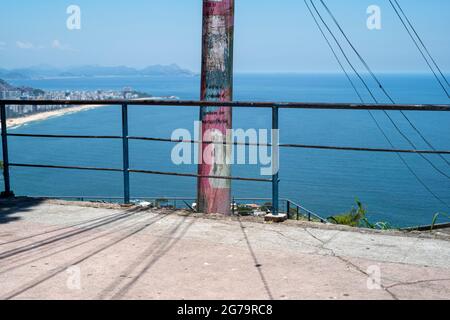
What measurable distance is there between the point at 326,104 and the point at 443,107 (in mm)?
1006

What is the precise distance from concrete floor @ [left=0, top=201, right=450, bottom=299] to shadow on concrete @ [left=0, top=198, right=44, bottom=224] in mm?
55

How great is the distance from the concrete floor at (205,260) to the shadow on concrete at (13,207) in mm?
55

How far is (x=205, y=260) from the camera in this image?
13.6 feet

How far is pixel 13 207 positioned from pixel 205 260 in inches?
118

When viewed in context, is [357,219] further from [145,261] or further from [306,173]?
[306,173]

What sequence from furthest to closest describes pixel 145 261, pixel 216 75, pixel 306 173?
pixel 306 173
pixel 216 75
pixel 145 261

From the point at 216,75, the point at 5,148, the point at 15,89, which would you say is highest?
the point at 15,89

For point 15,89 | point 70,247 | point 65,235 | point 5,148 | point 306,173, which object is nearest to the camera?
point 70,247

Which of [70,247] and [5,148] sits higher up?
[5,148]

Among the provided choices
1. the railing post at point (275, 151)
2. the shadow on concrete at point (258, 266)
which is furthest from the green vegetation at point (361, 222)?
the shadow on concrete at point (258, 266)

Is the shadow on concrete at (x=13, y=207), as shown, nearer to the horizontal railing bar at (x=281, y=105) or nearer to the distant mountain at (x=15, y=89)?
the horizontal railing bar at (x=281, y=105)

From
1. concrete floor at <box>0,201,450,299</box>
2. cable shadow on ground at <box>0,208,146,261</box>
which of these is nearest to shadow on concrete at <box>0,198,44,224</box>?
concrete floor at <box>0,201,450,299</box>

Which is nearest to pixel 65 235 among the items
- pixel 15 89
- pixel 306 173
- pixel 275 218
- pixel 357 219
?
pixel 275 218

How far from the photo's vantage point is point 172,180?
7875 centimetres
